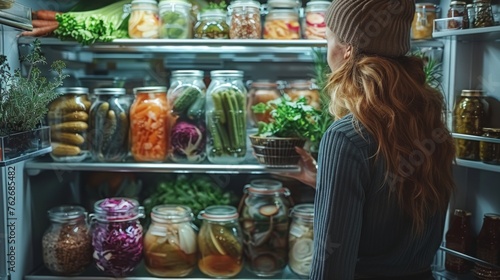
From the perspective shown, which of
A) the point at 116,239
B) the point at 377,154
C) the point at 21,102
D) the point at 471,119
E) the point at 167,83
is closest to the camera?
the point at 377,154

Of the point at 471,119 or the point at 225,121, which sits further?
the point at 225,121

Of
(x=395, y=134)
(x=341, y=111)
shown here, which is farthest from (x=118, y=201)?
(x=395, y=134)

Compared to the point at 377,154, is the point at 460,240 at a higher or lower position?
lower

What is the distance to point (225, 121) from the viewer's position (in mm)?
1814

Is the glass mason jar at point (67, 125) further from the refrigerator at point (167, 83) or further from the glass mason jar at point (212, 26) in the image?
the glass mason jar at point (212, 26)

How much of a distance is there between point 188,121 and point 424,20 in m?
0.90

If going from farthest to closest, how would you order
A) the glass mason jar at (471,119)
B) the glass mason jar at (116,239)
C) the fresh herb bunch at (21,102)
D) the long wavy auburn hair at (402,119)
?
the glass mason jar at (116,239), the glass mason jar at (471,119), the fresh herb bunch at (21,102), the long wavy auburn hair at (402,119)

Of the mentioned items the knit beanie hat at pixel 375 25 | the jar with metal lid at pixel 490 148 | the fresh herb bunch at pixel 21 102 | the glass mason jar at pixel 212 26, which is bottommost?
the jar with metal lid at pixel 490 148

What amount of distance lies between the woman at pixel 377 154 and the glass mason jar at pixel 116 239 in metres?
0.84

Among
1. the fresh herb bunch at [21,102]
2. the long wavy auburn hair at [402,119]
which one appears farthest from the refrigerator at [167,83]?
the long wavy auburn hair at [402,119]

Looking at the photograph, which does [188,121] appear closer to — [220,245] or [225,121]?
[225,121]

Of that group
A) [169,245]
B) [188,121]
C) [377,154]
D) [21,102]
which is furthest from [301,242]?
[21,102]

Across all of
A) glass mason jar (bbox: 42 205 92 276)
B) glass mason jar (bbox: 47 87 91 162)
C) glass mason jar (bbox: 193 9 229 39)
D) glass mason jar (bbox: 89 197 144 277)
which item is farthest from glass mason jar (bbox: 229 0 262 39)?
glass mason jar (bbox: 42 205 92 276)

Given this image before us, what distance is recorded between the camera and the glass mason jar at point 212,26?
5.86 feet
